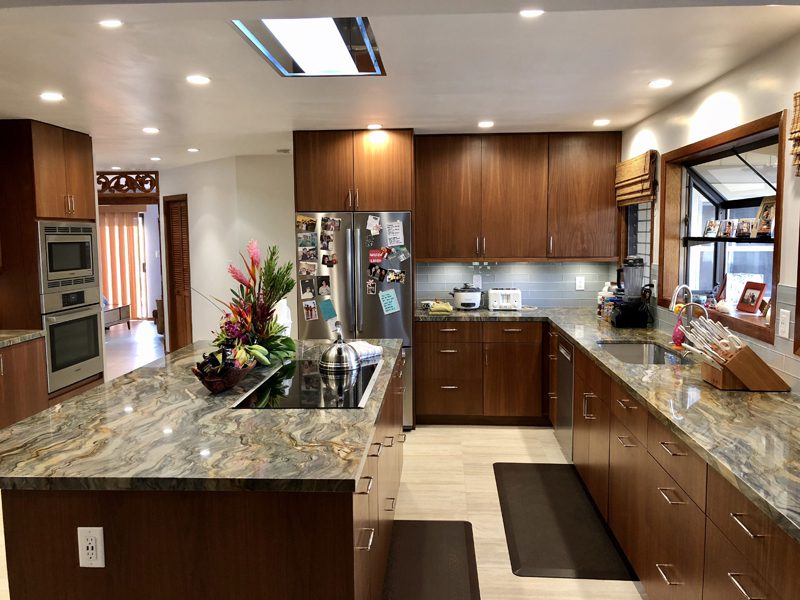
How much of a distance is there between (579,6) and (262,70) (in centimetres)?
191

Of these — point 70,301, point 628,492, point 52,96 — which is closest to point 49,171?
point 70,301

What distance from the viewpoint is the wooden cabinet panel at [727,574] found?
5.34 ft

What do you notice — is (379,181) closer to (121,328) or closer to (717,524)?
(717,524)

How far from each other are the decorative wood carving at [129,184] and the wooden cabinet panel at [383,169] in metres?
4.31

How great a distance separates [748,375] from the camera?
257 centimetres

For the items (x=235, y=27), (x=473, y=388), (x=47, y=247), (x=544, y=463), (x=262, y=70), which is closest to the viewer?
(x=235, y=27)

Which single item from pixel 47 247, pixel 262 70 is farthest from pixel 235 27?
Answer: pixel 47 247

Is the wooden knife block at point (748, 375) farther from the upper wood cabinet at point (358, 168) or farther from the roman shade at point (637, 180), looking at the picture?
the upper wood cabinet at point (358, 168)

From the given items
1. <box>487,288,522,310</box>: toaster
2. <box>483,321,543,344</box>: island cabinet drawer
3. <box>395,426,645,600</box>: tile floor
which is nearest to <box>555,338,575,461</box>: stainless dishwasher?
<box>395,426,645,600</box>: tile floor

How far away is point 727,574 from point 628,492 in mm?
1040

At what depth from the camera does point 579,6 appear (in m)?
1.80

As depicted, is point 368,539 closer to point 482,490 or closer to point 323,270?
point 482,490

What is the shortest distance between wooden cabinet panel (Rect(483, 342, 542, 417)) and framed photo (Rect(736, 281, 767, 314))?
185cm


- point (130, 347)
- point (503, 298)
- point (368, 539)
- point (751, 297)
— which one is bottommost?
point (130, 347)
